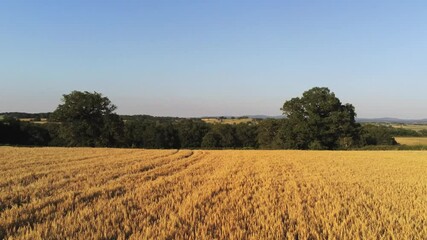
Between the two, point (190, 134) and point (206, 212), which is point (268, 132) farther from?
point (206, 212)

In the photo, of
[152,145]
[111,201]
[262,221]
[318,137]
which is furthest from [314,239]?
[152,145]

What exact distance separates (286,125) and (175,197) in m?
54.8

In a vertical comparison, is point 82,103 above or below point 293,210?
above

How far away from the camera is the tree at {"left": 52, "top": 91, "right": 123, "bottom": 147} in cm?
5750

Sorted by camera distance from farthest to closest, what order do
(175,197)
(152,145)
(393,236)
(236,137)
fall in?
(236,137) → (152,145) → (175,197) → (393,236)

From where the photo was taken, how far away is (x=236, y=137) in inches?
3462

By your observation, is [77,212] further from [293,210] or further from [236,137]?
[236,137]

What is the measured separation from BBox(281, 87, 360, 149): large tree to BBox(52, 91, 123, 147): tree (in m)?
29.9

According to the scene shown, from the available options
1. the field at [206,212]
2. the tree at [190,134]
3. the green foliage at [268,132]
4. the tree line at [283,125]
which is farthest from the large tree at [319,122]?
the field at [206,212]

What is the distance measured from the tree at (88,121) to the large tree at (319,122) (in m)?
29.9

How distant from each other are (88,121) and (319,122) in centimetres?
3854

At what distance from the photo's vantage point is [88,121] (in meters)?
59.2

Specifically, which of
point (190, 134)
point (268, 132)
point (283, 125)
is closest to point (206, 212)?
point (283, 125)

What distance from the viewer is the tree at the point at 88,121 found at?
189 feet
